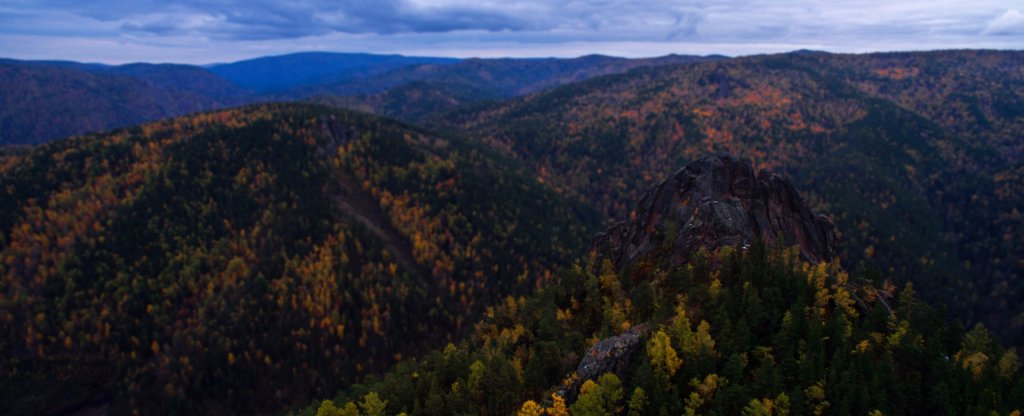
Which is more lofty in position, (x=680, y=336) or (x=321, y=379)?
(x=680, y=336)

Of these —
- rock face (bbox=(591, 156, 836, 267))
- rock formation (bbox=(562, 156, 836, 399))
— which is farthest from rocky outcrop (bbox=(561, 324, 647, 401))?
rock face (bbox=(591, 156, 836, 267))

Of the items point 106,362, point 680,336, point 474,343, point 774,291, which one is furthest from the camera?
point 106,362

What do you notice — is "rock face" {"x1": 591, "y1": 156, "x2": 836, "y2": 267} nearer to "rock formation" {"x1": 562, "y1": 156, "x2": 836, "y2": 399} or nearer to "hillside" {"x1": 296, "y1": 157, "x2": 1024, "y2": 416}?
"rock formation" {"x1": 562, "y1": 156, "x2": 836, "y2": 399}

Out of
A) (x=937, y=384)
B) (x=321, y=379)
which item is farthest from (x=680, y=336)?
(x=321, y=379)

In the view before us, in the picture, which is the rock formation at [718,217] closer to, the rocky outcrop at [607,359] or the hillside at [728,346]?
the hillside at [728,346]

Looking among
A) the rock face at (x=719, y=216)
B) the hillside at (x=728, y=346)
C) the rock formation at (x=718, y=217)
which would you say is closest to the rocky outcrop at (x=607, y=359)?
the hillside at (x=728, y=346)

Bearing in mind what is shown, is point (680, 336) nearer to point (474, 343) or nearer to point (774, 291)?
point (774, 291)
